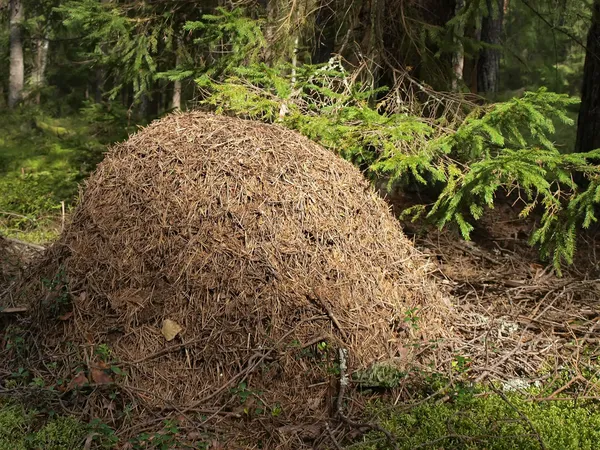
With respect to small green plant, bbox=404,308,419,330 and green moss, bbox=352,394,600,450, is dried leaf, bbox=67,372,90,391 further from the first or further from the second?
small green plant, bbox=404,308,419,330

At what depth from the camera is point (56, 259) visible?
5152 mm

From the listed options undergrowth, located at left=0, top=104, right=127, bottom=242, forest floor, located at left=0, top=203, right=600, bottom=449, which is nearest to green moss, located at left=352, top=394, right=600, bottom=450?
forest floor, located at left=0, top=203, right=600, bottom=449

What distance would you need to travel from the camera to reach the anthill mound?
4375mm

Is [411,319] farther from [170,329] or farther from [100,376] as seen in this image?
[100,376]

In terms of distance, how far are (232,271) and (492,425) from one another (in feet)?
6.57

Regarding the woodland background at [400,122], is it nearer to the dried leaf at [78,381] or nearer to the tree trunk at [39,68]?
the dried leaf at [78,381]

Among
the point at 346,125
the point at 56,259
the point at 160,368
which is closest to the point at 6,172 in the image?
the point at 56,259

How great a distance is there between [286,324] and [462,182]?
224 centimetres

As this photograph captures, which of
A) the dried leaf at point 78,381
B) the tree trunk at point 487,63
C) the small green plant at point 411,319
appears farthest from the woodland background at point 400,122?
the tree trunk at point 487,63

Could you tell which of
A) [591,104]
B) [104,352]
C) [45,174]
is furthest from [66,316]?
[591,104]

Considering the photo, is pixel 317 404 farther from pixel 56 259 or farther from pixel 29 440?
pixel 56 259

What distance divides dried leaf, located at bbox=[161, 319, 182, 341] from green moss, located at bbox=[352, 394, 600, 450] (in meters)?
1.45

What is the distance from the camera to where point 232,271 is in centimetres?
459

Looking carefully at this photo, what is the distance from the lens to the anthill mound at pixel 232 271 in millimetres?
4375
